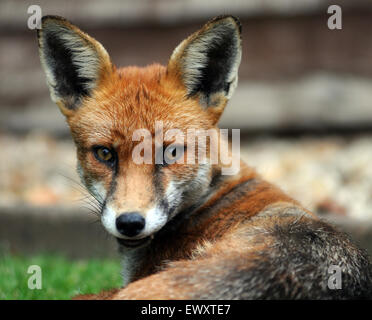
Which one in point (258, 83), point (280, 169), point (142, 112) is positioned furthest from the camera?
point (258, 83)

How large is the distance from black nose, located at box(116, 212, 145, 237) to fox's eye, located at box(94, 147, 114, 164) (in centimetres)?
65

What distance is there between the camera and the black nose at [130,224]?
3750 mm

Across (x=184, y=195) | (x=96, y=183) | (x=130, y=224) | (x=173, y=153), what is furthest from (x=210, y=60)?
(x=130, y=224)

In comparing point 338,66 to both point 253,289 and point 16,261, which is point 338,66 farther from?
point 253,289

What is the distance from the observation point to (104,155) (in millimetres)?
4297

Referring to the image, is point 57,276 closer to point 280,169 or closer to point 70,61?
point 70,61

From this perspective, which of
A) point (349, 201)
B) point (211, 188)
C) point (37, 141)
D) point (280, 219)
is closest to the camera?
point (280, 219)

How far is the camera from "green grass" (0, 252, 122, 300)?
17.0ft

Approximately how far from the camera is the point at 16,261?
20.9 feet

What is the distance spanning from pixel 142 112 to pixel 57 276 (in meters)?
2.41

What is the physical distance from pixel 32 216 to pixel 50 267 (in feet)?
3.21

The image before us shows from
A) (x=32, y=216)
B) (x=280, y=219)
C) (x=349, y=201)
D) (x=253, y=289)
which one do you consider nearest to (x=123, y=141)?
(x=280, y=219)

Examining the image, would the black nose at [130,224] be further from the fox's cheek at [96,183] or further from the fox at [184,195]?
the fox's cheek at [96,183]

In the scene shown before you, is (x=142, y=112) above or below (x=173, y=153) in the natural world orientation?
above
